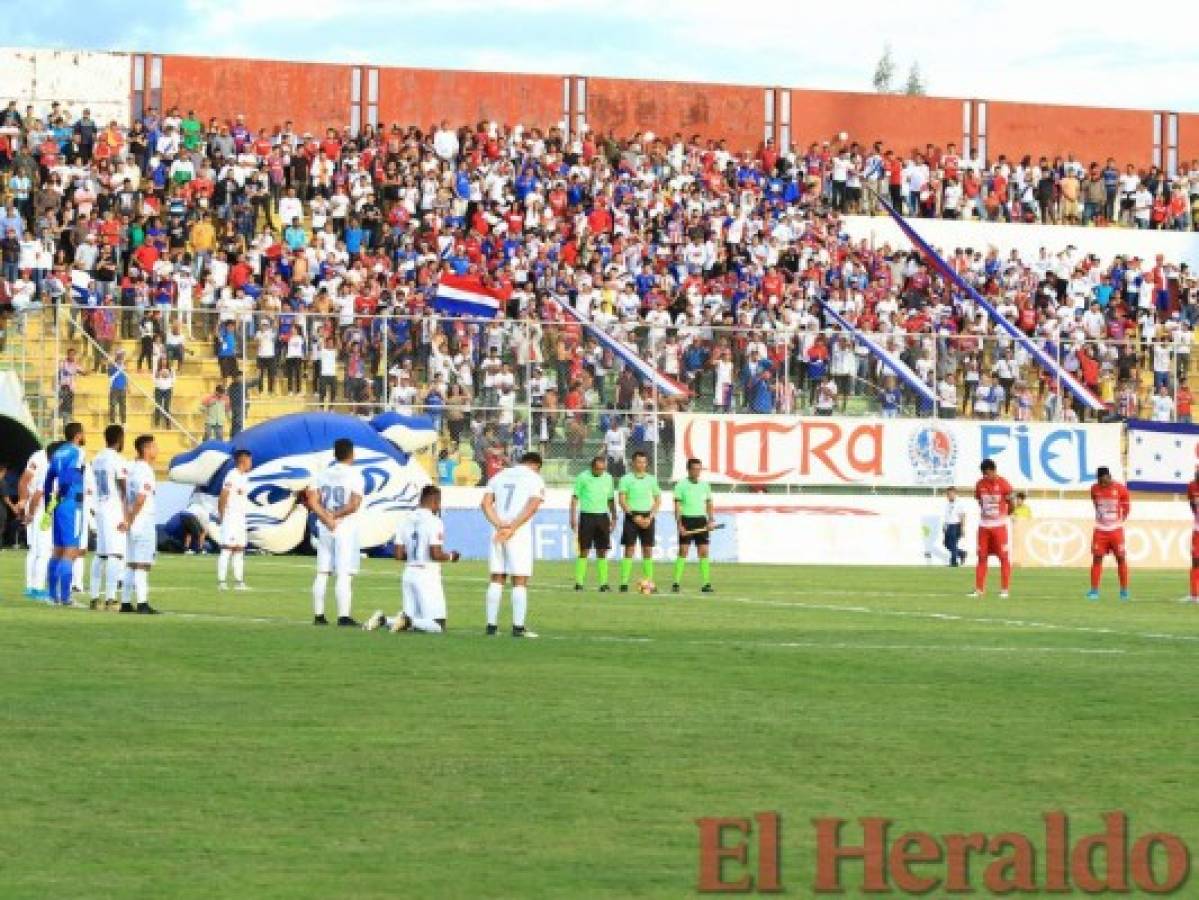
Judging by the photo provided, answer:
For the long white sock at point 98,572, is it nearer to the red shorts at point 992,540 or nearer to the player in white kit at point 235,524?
the player in white kit at point 235,524

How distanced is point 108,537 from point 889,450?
23784 mm

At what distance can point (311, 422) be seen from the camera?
138ft

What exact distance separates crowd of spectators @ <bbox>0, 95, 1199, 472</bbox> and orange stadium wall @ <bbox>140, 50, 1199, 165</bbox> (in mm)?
3263

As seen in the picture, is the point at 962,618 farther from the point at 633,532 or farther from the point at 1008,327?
the point at 1008,327

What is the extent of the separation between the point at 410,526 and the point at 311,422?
64.7 ft

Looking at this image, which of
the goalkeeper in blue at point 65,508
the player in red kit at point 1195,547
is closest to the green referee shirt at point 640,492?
the player in red kit at point 1195,547

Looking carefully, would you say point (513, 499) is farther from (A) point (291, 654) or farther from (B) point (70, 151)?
(B) point (70, 151)

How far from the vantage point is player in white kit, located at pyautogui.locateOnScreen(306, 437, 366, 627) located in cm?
2408

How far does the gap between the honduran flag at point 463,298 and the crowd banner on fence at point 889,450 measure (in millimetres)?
4197

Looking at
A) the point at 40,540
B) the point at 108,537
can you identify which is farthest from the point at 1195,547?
the point at 40,540

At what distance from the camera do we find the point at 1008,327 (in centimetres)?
5084

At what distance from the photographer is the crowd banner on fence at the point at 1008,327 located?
48.2 metres

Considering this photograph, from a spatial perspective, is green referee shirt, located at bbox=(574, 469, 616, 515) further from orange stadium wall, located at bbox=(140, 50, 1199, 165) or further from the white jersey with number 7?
orange stadium wall, located at bbox=(140, 50, 1199, 165)

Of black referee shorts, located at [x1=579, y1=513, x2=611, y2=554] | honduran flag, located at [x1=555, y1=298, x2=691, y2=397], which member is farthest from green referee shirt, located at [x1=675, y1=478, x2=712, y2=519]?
honduran flag, located at [x1=555, y1=298, x2=691, y2=397]
